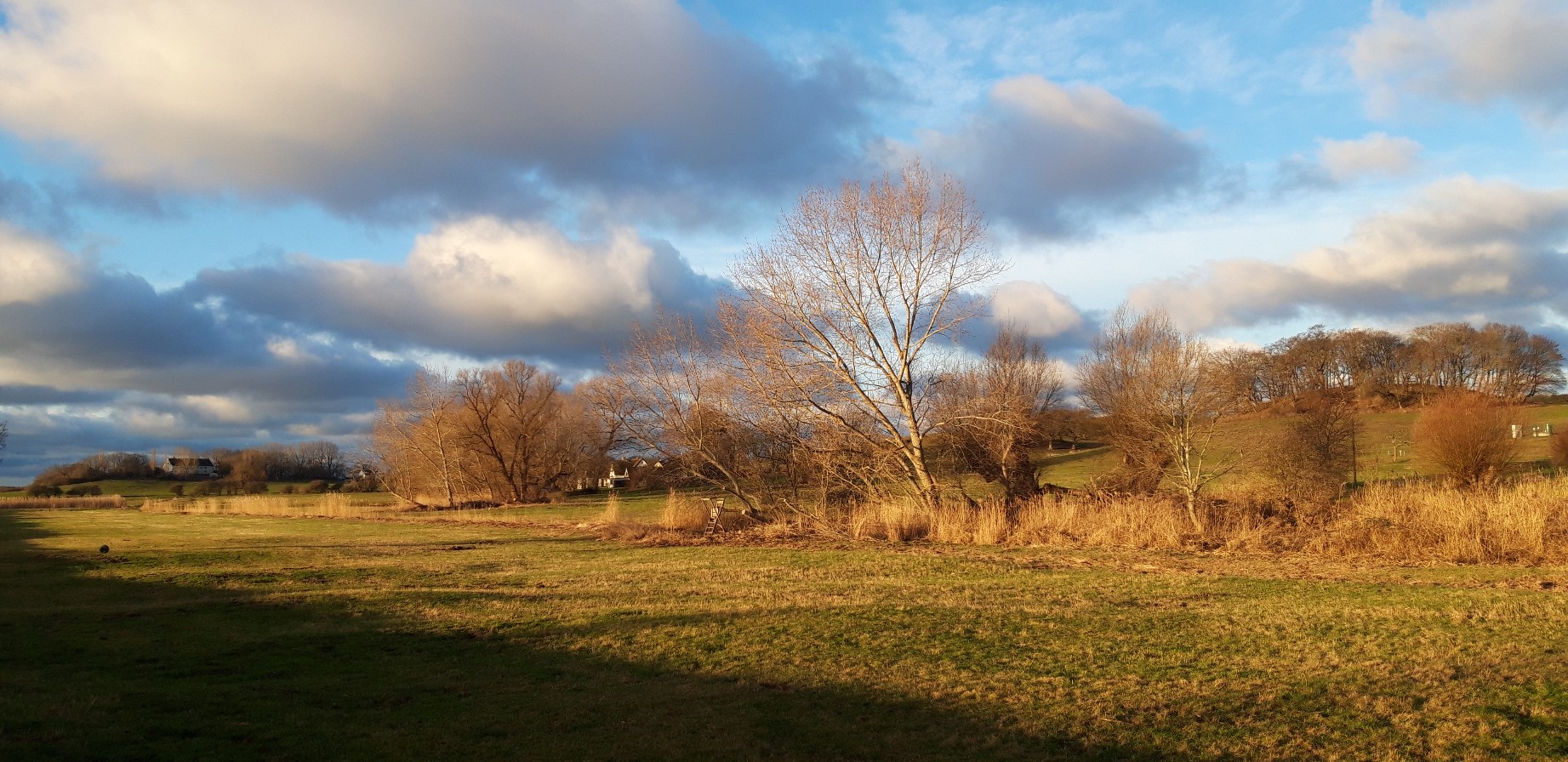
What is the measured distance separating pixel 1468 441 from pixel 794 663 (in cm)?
3003

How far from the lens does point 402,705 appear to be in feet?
20.4

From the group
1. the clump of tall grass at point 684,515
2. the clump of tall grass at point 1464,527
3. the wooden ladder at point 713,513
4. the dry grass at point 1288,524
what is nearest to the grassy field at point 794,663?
the clump of tall grass at point 1464,527

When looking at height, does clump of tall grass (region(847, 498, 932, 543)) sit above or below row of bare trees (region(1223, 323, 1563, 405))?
below

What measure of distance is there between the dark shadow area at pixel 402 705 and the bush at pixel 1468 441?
29.4 metres

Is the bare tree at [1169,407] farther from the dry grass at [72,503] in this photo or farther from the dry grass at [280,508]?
the dry grass at [72,503]

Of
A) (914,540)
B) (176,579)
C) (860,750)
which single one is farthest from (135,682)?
(914,540)

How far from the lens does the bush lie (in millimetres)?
28312

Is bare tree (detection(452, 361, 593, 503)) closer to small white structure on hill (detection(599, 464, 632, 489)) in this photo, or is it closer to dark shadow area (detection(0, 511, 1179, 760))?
small white structure on hill (detection(599, 464, 632, 489))

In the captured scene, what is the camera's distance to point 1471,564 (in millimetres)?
13773

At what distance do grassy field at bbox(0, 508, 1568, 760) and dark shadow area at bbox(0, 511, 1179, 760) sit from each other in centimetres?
3

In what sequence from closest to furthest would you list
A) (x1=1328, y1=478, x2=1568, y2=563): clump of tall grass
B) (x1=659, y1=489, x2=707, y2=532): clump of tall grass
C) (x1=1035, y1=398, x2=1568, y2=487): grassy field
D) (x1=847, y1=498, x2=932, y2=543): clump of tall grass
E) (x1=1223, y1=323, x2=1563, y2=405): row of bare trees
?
(x1=1328, y1=478, x2=1568, y2=563): clump of tall grass < (x1=847, y1=498, x2=932, y2=543): clump of tall grass < (x1=659, y1=489, x2=707, y2=532): clump of tall grass < (x1=1035, y1=398, x2=1568, y2=487): grassy field < (x1=1223, y1=323, x2=1563, y2=405): row of bare trees

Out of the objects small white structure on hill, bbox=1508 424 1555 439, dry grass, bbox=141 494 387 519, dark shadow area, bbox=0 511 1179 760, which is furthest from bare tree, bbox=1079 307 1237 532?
dry grass, bbox=141 494 387 519

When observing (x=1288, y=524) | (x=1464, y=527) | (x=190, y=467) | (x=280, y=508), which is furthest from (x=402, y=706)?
(x=190, y=467)

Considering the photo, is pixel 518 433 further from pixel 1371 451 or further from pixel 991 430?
pixel 1371 451
